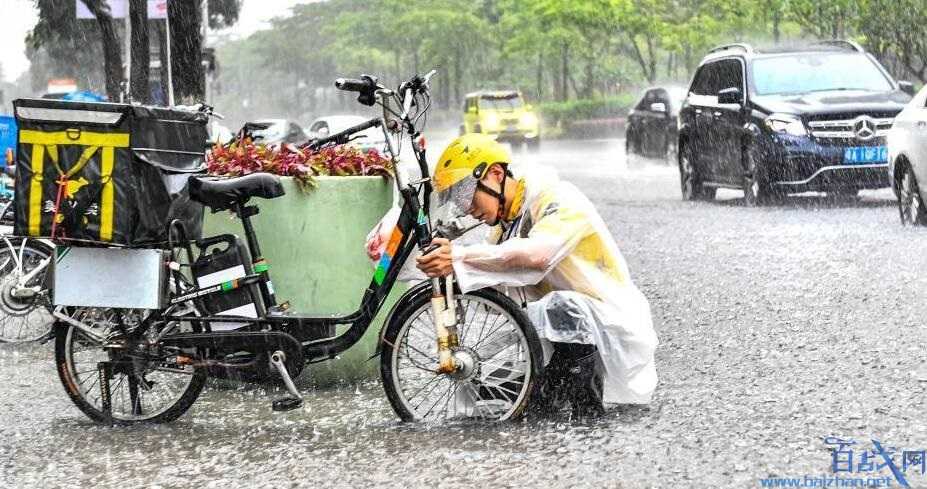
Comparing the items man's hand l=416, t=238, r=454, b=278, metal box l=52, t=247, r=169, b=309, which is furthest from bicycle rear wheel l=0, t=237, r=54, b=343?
man's hand l=416, t=238, r=454, b=278

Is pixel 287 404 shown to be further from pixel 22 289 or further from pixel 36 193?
pixel 22 289

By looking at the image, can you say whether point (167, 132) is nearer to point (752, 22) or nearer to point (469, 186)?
point (469, 186)

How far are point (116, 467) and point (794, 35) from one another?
161ft

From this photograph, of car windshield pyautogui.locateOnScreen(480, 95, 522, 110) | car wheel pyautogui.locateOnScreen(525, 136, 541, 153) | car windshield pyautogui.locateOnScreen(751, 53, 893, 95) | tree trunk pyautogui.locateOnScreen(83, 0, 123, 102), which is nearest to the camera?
car windshield pyautogui.locateOnScreen(751, 53, 893, 95)

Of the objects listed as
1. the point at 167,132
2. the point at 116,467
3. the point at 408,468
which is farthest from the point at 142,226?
the point at 408,468

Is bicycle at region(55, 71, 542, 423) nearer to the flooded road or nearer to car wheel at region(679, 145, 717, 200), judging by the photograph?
the flooded road

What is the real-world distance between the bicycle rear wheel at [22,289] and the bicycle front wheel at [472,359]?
11.8 ft

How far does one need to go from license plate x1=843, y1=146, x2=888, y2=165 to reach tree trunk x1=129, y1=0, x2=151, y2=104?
757cm

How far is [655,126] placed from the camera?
86.8ft

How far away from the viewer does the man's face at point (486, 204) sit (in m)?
6.18

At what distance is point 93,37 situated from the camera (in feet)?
165

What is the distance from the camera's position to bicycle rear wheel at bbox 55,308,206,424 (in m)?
6.58

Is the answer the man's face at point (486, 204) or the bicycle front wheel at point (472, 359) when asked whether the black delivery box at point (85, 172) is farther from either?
the man's face at point (486, 204)

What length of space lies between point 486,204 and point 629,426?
1.01m
